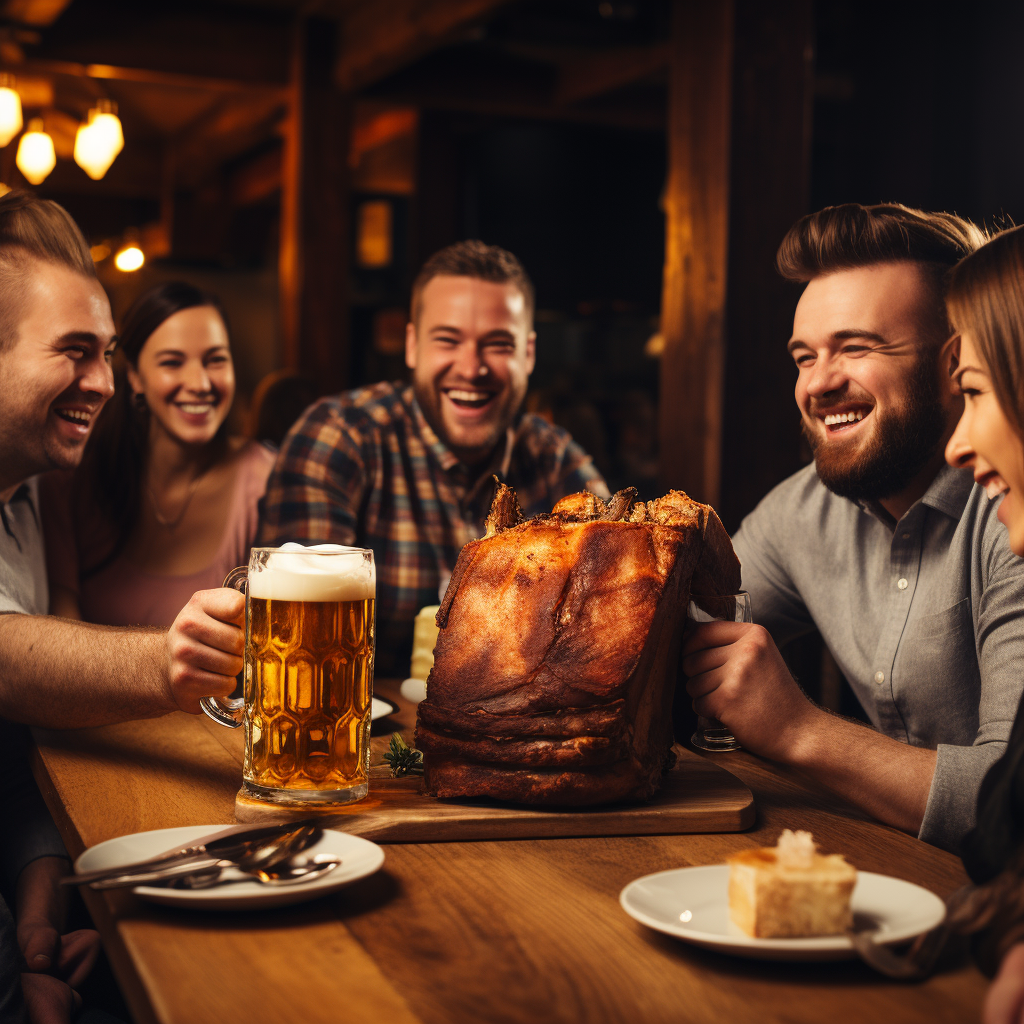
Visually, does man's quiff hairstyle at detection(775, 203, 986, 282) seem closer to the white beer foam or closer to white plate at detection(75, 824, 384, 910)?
the white beer foam

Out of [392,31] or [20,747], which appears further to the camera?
[392,31]

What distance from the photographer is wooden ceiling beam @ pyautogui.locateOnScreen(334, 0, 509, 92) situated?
5.40 meters

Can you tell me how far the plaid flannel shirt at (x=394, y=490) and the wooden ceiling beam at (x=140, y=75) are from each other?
4.51m

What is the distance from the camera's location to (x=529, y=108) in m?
8.01

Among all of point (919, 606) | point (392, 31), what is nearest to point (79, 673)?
point (919, 606)

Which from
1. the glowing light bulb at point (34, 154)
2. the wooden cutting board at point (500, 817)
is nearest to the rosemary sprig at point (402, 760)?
the wooden cutting board at point (500, 817)

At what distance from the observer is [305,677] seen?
1.30 m

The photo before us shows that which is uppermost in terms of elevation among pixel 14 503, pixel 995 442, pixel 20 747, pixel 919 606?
pixel 995 442

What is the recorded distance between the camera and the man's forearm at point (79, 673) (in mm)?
1547

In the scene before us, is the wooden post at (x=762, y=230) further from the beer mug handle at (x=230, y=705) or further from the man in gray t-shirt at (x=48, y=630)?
the beer mug handle at (x=230, y=705)

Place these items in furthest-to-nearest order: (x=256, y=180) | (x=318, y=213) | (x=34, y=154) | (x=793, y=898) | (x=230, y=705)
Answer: (x=256, y=180) → (x=318, y=213) → (x=34, y=154) → (x=230, y=705) → (x=793, y=898)

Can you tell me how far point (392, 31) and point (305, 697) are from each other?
543 cm

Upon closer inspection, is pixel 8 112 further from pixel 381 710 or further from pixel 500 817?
pixel 500 817

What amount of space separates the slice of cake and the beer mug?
0.54 m
